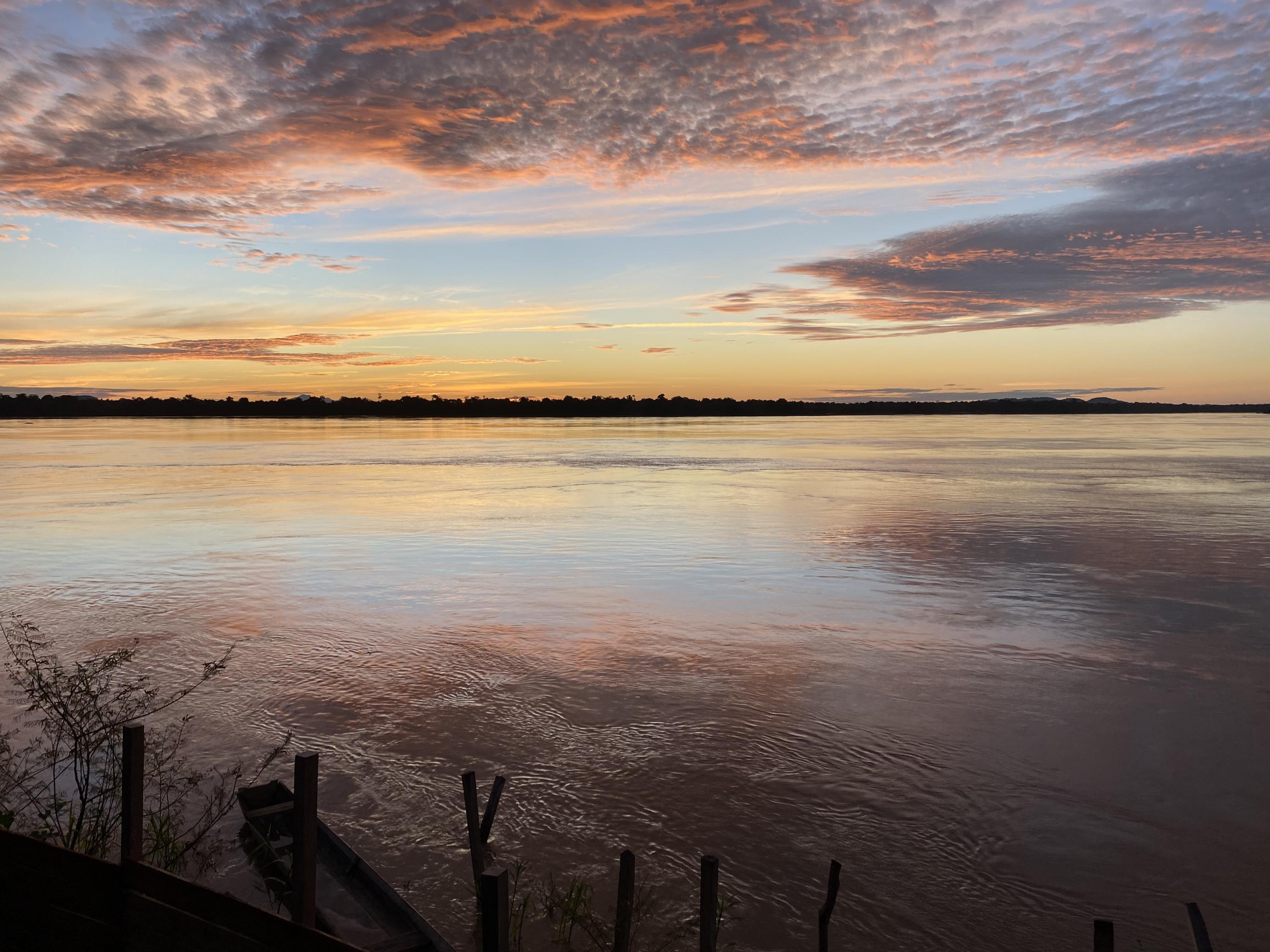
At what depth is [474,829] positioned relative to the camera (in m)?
6.03

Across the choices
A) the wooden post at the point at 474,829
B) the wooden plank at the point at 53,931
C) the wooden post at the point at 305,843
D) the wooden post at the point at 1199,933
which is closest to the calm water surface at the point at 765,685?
the wooden post at the point at 474,829

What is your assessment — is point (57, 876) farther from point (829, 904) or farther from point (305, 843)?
point (829, 904)

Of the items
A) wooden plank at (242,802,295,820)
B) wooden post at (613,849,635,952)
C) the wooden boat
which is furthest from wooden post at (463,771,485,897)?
wooden plank at (242,802,295,820)

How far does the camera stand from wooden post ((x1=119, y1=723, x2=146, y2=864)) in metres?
3.64

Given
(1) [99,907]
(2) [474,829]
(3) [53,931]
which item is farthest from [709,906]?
(3) [53,931]

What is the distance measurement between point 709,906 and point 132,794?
263 cm

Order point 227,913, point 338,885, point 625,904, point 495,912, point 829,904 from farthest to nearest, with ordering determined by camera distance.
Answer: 1. point 338,885
2. point 829,904
3. point 625,904
4. point 495,912
5. point 227,913

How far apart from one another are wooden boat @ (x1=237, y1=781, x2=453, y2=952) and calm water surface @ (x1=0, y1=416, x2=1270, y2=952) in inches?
11.7

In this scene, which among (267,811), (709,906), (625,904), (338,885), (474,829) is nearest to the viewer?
(709,906)

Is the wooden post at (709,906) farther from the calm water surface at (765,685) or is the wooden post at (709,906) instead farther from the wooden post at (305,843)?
the wooden post at (305,843)

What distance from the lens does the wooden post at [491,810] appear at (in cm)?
648

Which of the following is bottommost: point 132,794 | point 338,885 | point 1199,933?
point 338,885

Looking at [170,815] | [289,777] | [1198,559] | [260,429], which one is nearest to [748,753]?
[289,777]

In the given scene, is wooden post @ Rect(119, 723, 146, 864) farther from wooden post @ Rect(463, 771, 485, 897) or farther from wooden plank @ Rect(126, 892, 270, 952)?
wooden post @ Rect(463, 771, 485, 897)
